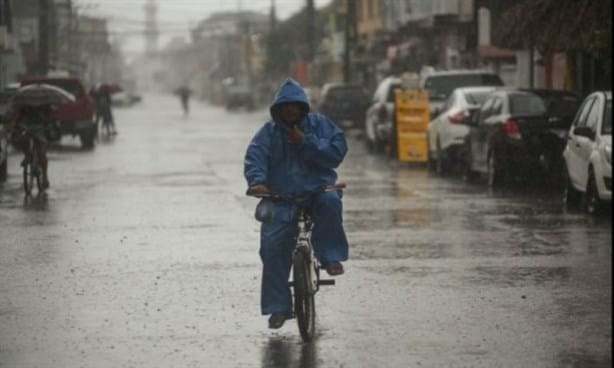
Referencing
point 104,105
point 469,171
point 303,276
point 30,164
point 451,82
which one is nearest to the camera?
point 303,276

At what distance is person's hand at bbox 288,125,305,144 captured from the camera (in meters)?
10.9

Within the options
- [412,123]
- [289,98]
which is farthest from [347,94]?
[289,98]

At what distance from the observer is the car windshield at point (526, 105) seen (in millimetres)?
26017

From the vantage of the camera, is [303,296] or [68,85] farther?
[68,85]

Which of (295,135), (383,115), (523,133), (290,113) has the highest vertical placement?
(290,113)

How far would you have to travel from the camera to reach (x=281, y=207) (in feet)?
36.2

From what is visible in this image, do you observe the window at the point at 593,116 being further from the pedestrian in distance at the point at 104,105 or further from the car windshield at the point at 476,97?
the pedestrian in distance at the point at 104,105

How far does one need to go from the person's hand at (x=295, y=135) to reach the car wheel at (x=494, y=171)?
15.3 meters

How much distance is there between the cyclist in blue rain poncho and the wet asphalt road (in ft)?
1.34

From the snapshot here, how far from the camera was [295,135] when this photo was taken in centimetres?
1093

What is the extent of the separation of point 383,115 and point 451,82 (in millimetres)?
2619

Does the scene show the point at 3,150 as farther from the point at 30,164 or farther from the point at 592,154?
the point at 592,154

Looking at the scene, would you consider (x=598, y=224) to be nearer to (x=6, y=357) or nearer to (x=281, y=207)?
(x=281, y=207)

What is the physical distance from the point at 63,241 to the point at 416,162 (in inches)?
714
